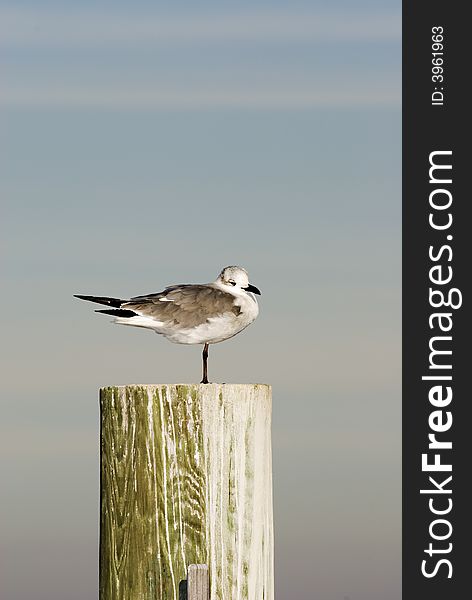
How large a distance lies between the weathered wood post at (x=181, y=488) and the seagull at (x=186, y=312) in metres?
2.89

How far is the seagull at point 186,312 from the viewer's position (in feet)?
31.9

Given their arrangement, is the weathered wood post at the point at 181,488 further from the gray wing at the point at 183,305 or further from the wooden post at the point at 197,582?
the gray wing at the point at 183,305

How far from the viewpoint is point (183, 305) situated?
977 cm

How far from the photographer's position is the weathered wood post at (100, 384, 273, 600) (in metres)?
6.63

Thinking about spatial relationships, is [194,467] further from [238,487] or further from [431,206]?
[431,206]

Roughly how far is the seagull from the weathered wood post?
2891 mm

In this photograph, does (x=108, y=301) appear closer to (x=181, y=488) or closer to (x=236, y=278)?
(x=236, y=278)

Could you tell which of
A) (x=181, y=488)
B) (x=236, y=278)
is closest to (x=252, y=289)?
(x=236, y=278)

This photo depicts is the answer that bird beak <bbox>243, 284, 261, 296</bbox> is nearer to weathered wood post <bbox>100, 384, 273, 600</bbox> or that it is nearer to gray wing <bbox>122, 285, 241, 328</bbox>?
gray wing <bbox>122, 285, 241, 328</bbox>

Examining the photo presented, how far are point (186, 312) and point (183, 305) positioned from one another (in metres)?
0.07

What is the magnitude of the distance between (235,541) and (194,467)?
475 millimetres

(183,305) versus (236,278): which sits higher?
(236,278)

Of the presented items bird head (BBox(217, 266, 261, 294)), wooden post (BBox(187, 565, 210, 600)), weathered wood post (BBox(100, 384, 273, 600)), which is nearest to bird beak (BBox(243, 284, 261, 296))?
bird head (BBox(217, 266, 261, 294))

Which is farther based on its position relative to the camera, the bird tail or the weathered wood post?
the bird tail
